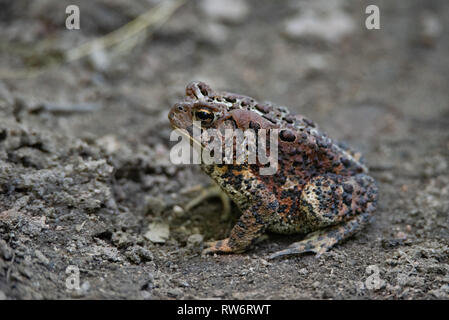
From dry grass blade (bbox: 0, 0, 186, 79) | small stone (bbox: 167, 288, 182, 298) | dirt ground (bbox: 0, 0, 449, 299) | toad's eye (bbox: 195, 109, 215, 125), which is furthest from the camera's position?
dry grass blade (bbox: 0, 0, 186, 79)

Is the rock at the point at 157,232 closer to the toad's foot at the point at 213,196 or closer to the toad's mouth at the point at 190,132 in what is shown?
the toad's foot at the point at 213,196

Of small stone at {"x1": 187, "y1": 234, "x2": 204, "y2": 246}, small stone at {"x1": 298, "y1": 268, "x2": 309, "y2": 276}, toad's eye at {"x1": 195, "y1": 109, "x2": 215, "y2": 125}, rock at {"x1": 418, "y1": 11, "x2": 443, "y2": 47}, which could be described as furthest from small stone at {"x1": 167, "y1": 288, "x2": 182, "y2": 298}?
rock at {"x1": 418, "y1": 11, "x2": 443, "y2": 47}

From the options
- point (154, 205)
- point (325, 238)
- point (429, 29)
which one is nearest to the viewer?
point (325, 238)

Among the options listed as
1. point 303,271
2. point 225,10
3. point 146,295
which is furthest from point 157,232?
point 225,10

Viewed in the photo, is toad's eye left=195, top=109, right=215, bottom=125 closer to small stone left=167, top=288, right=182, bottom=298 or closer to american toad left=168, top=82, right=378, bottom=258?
american toad left=168, top=82, right=378, bottom=258

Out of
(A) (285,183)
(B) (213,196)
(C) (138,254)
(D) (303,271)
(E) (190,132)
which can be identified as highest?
(E) (190,132)

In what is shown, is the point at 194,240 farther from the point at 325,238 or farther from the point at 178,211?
the point at 325,238

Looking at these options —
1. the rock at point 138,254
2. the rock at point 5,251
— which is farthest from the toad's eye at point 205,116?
the rock at point 5,251
